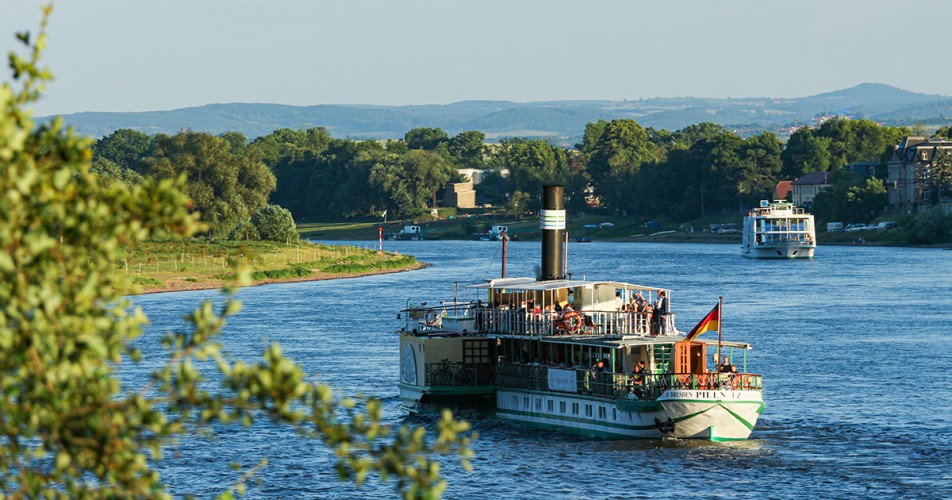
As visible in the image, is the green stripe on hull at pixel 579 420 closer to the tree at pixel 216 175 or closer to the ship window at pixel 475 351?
the ship window at pixel 475 351

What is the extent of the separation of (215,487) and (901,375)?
1258 inches

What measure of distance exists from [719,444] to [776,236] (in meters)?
133

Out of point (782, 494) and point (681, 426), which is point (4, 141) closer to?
point (782, 494)

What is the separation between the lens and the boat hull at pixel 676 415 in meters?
45.5

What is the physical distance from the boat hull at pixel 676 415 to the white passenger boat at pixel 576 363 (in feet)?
0.10

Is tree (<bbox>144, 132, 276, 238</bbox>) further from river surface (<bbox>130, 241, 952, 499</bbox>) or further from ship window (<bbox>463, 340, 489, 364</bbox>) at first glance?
ship window (<bbox>463, 340, 489, 364</bbox>)

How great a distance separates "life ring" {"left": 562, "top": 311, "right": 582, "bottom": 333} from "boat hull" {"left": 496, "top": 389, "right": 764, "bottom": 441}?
2679 millimetres

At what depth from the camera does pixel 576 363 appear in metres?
49.8

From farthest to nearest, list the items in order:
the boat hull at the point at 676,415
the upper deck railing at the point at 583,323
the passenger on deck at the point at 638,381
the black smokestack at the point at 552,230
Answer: the black smokestack at the point at 552,230
the upper deck railing at the point at 583,323
the passenger on deck at the point at 638,381
the boat hull at the point at 676,415

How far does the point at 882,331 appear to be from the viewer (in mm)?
81750

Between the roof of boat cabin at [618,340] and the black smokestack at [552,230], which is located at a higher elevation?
the black smokestack at [552,230]

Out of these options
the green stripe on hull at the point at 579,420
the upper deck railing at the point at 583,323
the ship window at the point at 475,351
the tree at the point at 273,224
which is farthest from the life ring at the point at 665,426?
the tree at the point at 273,224

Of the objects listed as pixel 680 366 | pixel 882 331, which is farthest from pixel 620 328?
pixel 882 331

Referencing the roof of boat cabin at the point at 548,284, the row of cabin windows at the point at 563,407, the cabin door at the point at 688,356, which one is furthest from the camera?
the roof of boat cabin at the point at 548,284
